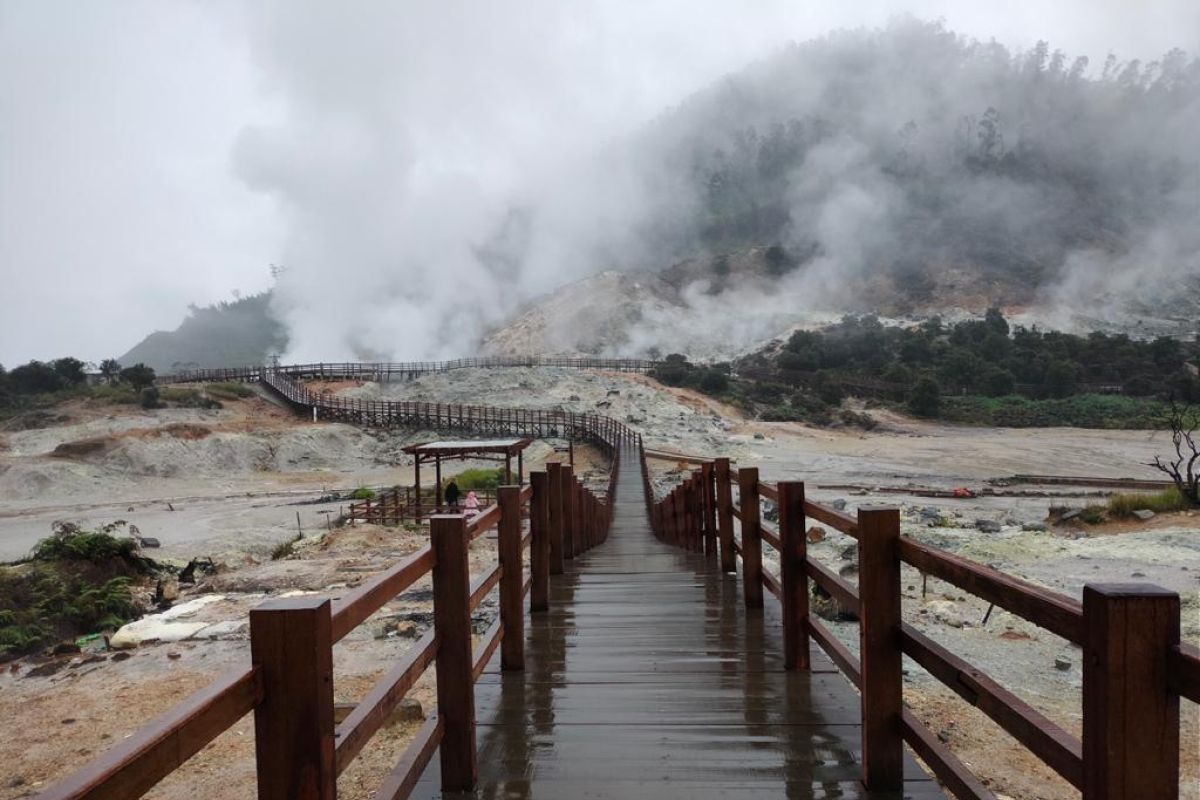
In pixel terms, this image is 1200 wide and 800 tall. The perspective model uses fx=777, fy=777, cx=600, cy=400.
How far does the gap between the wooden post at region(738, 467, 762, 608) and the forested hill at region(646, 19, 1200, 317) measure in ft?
295

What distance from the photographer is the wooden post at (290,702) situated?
1.75 metres

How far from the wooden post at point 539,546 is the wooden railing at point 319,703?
1547 millimetres

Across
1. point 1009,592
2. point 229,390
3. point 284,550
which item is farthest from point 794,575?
point 229,390

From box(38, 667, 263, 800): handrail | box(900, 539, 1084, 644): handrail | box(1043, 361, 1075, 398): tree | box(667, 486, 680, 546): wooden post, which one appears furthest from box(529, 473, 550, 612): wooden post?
box(1043, 361, 1075, 398): tree

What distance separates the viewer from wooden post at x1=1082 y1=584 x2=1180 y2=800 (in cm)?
153

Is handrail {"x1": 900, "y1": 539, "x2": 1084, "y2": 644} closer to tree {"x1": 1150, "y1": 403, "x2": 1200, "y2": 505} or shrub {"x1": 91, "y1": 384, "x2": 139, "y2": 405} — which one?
tree {"x1": 1150, "y1": 403, "x2": 1200, "y2": 505}

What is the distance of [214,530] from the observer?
2152 centimetres

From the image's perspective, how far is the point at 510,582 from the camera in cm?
420

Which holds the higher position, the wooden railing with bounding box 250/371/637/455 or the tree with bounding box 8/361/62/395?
the tree with bounding box 8/361/62/395

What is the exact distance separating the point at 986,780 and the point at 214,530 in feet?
69.0

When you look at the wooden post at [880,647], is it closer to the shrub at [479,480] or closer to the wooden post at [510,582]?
the wooden post at [510,582]

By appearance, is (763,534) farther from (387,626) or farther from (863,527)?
(387,626)

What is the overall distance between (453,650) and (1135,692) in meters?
2.12

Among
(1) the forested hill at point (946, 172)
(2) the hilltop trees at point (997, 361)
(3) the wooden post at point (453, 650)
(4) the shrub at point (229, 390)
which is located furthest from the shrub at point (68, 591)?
(1) the forested hill at point (946, 172)
